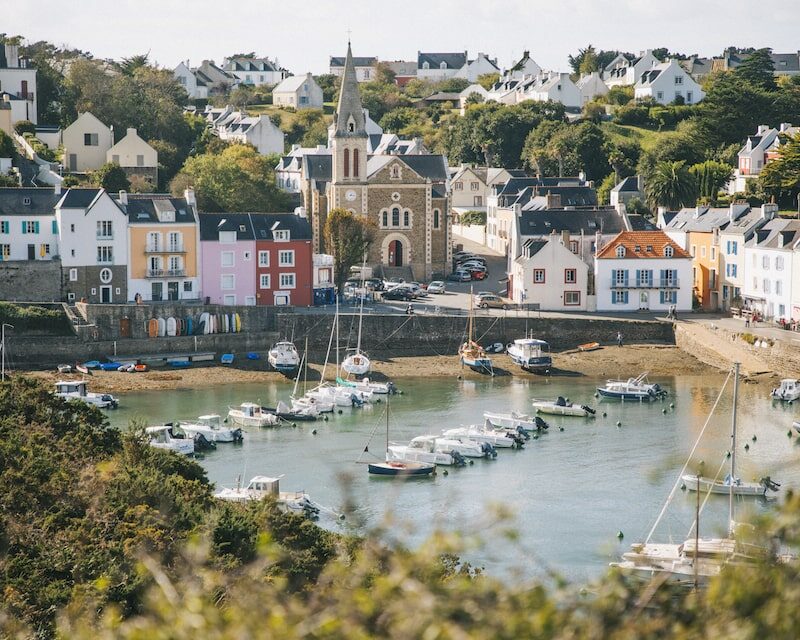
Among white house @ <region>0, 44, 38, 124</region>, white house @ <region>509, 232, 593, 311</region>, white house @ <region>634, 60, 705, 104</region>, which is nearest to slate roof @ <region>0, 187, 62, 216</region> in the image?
white house @ <region>509, 232, 593, 311</region>

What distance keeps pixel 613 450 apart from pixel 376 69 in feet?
252

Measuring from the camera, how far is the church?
56281 millimetres

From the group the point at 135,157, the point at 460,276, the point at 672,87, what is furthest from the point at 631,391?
the point at 672,87

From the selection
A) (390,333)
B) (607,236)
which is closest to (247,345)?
(390,333)

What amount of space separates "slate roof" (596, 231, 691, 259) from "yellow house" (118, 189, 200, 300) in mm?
12899

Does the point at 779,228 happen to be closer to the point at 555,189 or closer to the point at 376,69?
the point at 555,189

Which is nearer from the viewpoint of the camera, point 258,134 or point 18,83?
point 18,83

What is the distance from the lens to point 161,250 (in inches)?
1849

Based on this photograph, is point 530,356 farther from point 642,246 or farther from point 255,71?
point 255,71

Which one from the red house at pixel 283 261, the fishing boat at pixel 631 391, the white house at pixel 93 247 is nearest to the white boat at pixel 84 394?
the white house at pixel 93 247

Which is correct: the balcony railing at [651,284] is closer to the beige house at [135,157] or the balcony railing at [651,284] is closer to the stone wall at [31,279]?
the stone wall at [31,279]

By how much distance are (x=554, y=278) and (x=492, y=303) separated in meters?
2.15

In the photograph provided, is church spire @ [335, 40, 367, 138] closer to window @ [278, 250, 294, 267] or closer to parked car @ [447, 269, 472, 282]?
parked car @ [447, 269, 472, 282]

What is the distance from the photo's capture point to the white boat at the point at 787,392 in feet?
126
